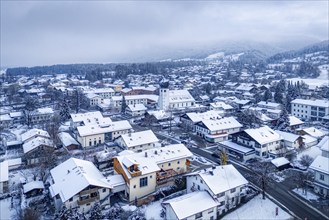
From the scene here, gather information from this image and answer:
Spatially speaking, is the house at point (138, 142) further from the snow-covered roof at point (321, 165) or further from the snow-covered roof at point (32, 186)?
the snow-covered roof at point (321, 165)

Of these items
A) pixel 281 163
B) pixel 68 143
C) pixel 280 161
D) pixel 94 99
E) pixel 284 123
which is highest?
pixel 94 99

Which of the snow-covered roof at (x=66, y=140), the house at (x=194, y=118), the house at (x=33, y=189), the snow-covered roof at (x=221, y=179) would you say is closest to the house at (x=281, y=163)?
the snow-covered roof at (x=221, y=179)

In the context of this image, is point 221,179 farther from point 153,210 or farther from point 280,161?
point 280,161

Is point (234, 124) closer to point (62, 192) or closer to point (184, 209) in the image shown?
point (184, 209)

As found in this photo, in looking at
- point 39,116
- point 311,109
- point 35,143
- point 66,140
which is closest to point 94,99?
point 39,116

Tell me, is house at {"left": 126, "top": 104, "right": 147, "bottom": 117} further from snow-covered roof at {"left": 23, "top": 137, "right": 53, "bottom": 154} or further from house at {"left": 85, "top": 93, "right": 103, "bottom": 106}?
snow-covered roof at {"left": 23, "top": 137, "right": 53, "bottom": 154}

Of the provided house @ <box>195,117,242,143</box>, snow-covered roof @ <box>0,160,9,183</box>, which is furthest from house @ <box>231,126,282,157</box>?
snow-covered roof @ <box>0,160,9,183</box>
